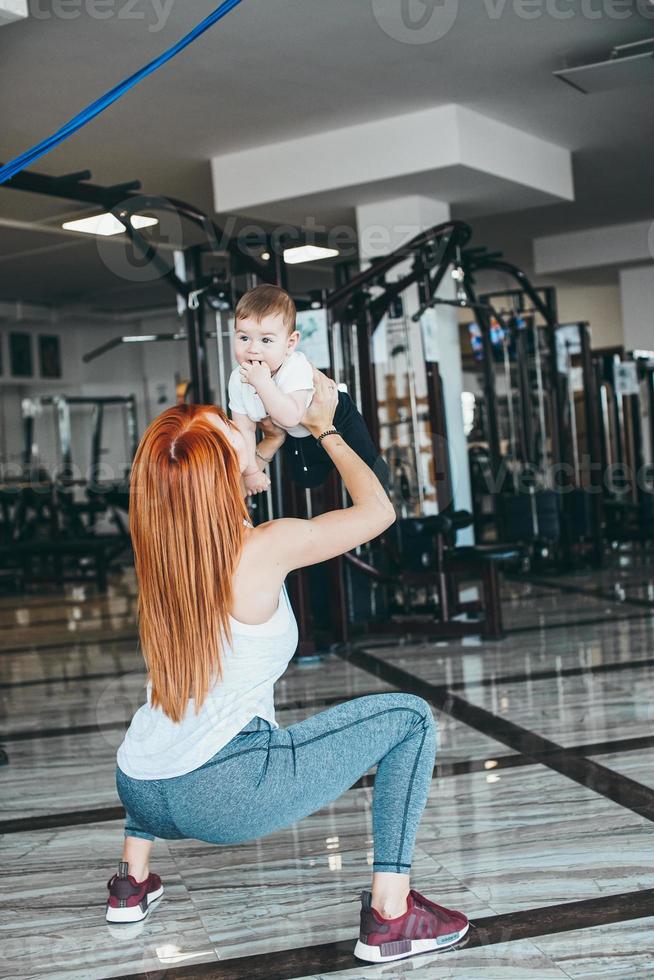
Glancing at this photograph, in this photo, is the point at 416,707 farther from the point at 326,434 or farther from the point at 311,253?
the point at 311,253

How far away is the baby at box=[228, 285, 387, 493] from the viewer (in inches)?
77.7

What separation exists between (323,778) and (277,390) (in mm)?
720

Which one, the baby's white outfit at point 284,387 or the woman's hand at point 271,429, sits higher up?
the baby's white outfit at point 284,387

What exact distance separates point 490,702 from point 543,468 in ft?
13.3

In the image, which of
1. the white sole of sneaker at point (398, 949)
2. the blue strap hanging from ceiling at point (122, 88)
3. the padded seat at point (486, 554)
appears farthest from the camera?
the padded seat at point (486, 554)

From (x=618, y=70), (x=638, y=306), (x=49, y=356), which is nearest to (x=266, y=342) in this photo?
(x=618, y=70)

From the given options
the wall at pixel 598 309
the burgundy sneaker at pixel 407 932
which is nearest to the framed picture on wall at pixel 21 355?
the wall at pixel 598 309

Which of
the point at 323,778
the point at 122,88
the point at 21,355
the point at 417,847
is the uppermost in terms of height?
the point at 21,355

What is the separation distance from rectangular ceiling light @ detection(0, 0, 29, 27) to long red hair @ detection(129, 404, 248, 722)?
2.15m

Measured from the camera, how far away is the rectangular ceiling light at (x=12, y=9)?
332cm

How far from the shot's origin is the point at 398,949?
1.93 m

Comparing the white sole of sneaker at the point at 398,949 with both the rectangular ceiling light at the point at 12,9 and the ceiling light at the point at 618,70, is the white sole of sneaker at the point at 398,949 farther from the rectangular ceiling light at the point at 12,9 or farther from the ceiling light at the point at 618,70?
the ceiling light at the point at 618,70

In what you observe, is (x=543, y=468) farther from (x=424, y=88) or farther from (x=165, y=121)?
(x=165, y=121)

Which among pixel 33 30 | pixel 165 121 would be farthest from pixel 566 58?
pixel 33 30
